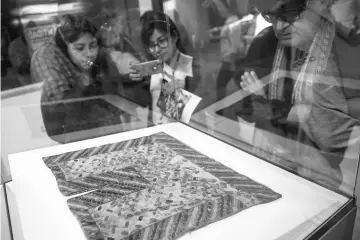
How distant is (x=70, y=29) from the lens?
176 centimetres

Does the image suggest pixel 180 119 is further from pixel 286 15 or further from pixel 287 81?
pixel 286 15

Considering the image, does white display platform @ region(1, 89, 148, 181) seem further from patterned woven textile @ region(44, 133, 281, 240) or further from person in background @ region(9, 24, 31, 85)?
patterned woven textile @ region(44, 133, 281, 240)

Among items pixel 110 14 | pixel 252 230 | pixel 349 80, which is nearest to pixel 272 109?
pixel 349 80

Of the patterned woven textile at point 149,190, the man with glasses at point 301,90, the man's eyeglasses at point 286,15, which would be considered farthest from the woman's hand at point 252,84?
the patterned woven textile at point 149,190

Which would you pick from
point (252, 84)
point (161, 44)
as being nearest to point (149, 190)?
point (252, 84)

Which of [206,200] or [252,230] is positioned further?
[206,200]

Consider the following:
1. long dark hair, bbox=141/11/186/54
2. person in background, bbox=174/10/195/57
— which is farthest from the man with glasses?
long dark hair, bbox=141/11/186/54

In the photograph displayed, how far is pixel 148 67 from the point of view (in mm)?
2199

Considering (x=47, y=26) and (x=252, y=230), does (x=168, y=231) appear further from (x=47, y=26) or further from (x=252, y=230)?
(x=47, y=26)

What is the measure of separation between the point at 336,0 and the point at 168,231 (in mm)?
1014

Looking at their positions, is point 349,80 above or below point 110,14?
below

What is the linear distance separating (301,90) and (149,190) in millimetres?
777

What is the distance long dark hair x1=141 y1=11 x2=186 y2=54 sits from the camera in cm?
210

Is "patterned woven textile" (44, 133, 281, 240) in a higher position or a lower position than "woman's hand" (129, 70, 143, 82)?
lower
